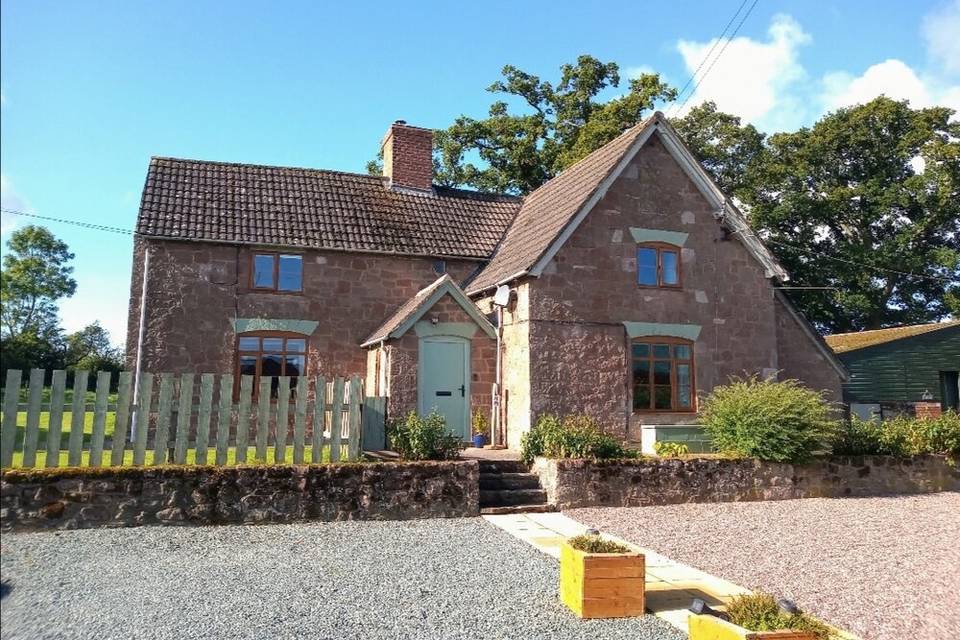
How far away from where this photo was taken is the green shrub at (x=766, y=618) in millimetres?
5180

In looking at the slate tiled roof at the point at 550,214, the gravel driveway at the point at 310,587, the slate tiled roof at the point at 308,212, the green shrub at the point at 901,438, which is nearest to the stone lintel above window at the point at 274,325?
the slate tiled roof at the point at 308,212

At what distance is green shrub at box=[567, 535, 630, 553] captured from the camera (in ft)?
22.3

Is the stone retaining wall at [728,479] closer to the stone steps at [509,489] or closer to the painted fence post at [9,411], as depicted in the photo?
the stone steps at [509,489]

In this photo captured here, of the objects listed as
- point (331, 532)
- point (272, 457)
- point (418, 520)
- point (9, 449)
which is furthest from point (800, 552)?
point (9, 449)

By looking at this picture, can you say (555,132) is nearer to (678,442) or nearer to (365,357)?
(365,357)

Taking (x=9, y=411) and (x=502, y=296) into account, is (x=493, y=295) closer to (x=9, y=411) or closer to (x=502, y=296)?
(x=502, y=296)

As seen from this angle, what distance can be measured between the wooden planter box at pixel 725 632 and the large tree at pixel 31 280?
480 cm

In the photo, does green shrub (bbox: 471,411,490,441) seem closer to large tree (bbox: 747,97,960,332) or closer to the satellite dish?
the satellite dish

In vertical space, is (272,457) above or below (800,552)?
above

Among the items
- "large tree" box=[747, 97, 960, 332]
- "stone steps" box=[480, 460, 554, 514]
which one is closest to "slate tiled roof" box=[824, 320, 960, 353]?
"large tree" box=[747, 97, 960, 332]

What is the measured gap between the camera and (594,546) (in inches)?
271

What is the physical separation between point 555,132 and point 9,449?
34634 mm

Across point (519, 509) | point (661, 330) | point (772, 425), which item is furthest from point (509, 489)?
point (661, 330)

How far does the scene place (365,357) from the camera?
61.7 feet
